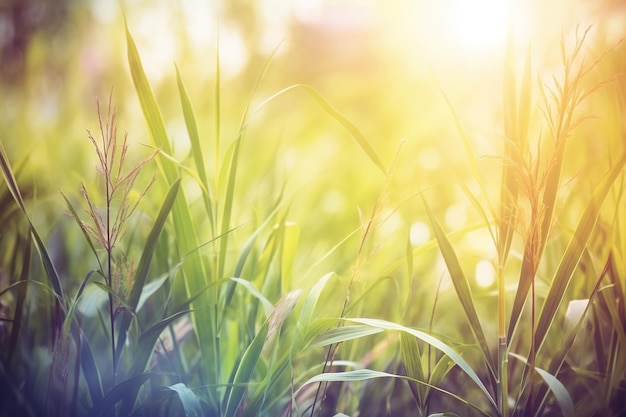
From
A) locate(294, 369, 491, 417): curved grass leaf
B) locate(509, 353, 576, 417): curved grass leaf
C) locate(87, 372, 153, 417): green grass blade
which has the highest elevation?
locate(87, 372, 153, 417): green grass blade

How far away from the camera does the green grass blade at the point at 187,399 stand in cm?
47

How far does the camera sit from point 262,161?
1.44 m

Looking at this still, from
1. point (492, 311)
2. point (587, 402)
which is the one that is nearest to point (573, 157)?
point (492, 311)

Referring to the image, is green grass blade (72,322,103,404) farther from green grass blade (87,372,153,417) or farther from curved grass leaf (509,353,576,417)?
curved grass leaf (509,353,576,417)

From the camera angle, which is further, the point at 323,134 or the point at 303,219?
the point at 323,134

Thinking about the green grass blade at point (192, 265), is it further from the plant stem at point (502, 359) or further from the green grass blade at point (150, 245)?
the plant stem at point (502, 359)

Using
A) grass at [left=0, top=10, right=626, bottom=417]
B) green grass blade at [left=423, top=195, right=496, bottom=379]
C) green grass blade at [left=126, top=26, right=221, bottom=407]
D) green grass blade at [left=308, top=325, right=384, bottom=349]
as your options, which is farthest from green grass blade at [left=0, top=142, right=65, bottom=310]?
green grass blade at [left=423, top=195, right=496, bottom=379]

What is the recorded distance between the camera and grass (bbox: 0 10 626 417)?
0.47 metres

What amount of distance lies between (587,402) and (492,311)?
0.97 feet

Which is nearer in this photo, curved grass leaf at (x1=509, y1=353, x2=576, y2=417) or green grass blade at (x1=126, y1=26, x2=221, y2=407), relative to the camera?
curved grass leaf at (x1=509, y1=353, x2=576, y2=417)

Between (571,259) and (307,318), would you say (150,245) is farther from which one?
(571,259)

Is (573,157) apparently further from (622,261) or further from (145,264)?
(145,264)

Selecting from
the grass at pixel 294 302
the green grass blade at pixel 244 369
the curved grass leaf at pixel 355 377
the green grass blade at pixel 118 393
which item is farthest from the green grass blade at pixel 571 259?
the green grass blade at pixel 118 393

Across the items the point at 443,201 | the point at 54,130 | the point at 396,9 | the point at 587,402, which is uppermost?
the point at 396,9
